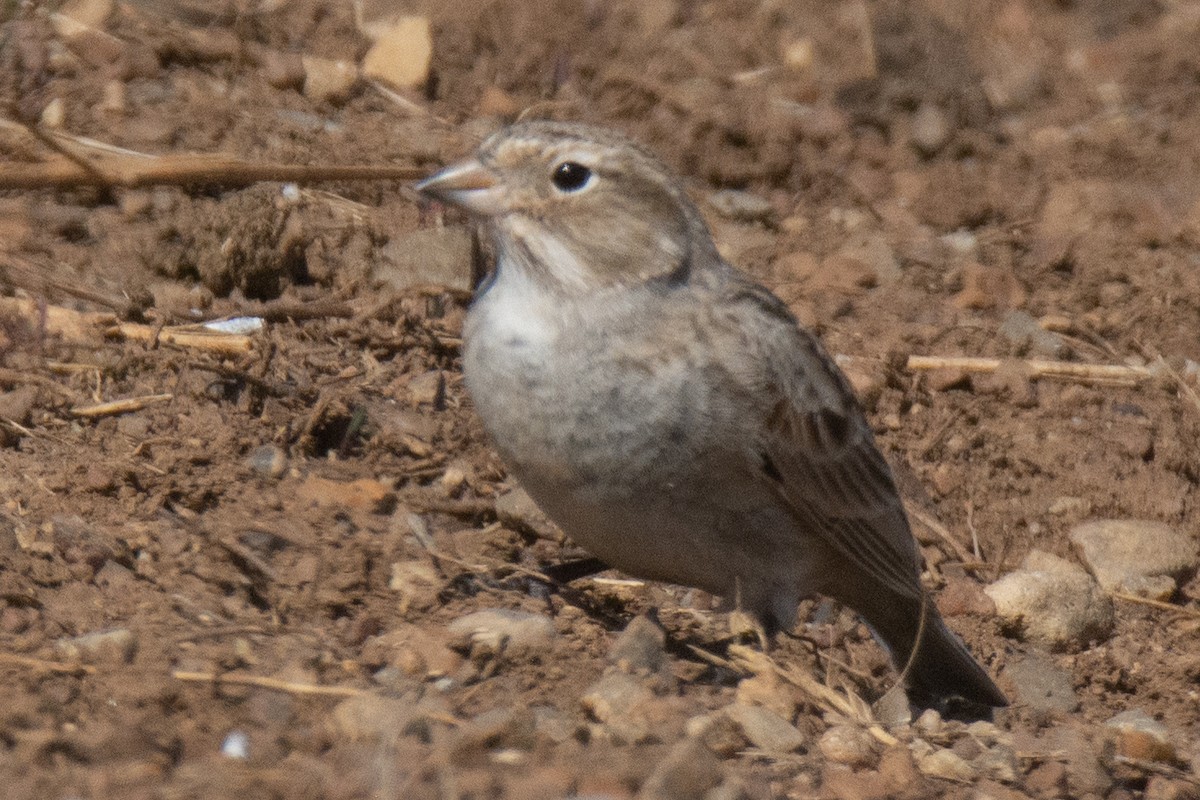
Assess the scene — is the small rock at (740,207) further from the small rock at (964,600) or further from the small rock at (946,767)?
the small rock at (946,767)

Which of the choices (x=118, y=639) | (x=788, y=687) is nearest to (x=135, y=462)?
(x=118, y=639)

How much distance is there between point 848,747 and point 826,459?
1.13 meters

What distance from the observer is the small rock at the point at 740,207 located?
802 centimetres

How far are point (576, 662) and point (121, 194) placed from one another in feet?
10.1

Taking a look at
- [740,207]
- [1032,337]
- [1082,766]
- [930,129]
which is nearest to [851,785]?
[1082,766]

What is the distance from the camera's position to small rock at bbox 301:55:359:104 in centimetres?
780

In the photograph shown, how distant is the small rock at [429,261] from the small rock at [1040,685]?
232cm

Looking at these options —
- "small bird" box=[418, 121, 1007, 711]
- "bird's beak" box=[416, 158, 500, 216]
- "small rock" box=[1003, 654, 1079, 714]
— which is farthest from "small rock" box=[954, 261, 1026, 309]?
"bird's beak" box=[416, 158, 500, 216]

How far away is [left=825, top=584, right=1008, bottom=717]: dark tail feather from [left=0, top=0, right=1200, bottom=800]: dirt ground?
0.36ft

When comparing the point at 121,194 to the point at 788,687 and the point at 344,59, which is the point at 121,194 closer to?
the point at 344,59

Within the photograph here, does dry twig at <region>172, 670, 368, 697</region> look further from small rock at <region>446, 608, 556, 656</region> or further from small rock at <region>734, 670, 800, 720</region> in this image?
small rock at <region>734, 670, 800, 720</region>

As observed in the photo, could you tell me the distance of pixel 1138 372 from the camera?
7.40 meters

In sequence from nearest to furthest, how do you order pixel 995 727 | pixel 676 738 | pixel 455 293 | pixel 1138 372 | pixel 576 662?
pixel 676 738 → pixel 576 662 → pixel 995 727 → pixel 455 293 → pixel 1138 372

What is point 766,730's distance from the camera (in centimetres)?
449
